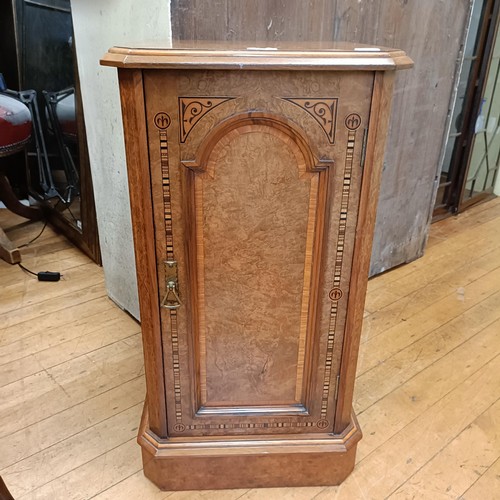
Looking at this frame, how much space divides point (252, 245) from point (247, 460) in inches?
23.2

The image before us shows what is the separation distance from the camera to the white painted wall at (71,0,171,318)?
1.49m

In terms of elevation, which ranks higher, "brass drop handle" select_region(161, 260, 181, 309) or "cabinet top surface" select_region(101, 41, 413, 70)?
"cabinet top surface" select_region(101, 41, 413, 70)

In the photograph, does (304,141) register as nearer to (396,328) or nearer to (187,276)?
(187,276)

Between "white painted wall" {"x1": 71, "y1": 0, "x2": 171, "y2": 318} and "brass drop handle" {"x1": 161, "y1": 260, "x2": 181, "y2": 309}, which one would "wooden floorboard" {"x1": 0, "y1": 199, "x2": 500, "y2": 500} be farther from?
"brass drop handle" {"x1": 161, "y1": 260, "x2": 181, "y2": 309}

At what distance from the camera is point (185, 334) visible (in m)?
1.18

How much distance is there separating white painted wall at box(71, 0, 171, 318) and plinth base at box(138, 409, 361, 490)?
784mm

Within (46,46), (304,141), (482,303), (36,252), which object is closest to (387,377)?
(482,303)

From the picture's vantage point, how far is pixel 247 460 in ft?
4.34

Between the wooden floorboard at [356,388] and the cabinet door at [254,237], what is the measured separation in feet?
0.94

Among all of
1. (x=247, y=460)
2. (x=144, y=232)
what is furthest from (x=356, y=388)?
(x=144, y=232)

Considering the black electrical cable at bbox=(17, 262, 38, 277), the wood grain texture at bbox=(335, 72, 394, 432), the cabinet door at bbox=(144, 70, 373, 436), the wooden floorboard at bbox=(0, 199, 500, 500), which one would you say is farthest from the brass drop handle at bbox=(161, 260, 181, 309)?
the black electrical cable at bbox=(17, 262, 38, 277)

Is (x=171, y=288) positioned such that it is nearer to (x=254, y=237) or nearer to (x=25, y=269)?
(x=254, y=237)

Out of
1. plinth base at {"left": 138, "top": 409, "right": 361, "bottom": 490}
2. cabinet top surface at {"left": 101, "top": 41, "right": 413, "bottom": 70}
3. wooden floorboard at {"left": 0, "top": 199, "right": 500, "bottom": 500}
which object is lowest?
wooden floorboard at {"left": 0, "top": 199, "right": 500, "bottom": 500}

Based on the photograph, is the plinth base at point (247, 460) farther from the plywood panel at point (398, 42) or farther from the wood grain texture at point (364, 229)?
the plywood panel at point (398, 42)
